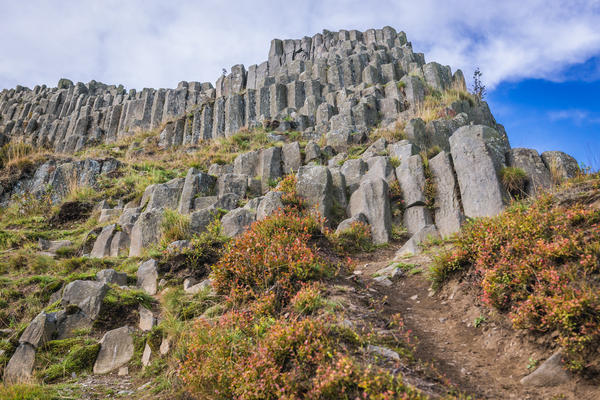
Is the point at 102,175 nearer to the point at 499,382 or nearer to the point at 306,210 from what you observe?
the point at 306,210

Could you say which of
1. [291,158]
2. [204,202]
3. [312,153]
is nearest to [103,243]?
[204,202]

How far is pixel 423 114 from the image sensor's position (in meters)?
15.2

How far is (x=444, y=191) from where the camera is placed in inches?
362

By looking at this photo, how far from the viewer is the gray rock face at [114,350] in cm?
503

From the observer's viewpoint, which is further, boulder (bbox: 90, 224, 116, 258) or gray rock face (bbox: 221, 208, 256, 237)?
boulder (bbox: 90, 224, 116, 258)

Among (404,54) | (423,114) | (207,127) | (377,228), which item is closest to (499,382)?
(377,228)

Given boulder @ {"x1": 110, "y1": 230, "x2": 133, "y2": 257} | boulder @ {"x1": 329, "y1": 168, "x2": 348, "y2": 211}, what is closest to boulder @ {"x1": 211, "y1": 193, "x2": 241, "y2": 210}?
boulder @ {"x1": 110, "y1": 230, "x2": 133, "y2": 257}

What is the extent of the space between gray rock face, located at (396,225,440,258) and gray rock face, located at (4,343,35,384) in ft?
21.1

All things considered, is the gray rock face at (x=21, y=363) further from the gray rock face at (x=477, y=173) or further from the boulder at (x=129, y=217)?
the gray rock face at (x=477, y=173)

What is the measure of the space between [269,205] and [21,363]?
5.23 meters

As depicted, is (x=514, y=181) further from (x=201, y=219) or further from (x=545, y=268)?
(x=201, y=219)

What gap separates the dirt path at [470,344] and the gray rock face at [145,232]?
6007 mm

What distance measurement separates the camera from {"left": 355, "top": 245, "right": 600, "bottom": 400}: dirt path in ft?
10.6

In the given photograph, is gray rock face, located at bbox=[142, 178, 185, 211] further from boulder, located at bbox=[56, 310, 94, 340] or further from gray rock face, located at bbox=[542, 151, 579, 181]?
gray rock face, located at bbox=[542, 151, 579, 181]
